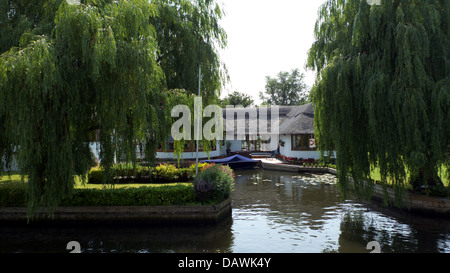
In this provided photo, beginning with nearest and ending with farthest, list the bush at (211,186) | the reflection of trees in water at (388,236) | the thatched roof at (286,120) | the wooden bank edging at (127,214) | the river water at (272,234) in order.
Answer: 1. the reflection of trees in water at (388,236)
2. the river water at (272,234)
3. the wooden bank edging at (127,214)
4. the bush at (211,186)
5. the thatched roof at (286,120)

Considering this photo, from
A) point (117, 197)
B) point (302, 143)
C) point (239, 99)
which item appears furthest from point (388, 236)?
point (239, 99)

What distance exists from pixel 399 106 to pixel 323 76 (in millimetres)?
2812

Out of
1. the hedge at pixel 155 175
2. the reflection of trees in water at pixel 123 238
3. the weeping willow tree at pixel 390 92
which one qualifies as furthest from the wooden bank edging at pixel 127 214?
the weeping willow tree at pixel 390 92

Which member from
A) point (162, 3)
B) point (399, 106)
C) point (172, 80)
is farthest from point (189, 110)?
point (399, 106)

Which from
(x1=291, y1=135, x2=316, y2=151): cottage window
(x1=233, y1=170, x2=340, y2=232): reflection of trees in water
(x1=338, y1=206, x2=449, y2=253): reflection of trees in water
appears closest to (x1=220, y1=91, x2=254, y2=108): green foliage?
(x1=291, y1=135, x2=316, y2=151): cottage window

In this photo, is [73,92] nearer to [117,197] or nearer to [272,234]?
[117,197]

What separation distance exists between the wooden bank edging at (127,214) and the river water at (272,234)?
39cm

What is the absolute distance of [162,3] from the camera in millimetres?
15945

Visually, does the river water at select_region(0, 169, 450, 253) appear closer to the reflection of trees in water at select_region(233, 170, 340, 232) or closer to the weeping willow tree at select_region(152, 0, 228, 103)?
the reflection of trees in water at select_region(233, 170, 340, 232)

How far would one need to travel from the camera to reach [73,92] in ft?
31.2

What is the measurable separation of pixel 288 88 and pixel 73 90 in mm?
60606

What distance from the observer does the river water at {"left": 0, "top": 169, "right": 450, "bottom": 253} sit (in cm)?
959

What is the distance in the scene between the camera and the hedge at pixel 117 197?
1202 centimetres

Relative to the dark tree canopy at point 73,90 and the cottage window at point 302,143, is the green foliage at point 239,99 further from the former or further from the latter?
the dark tree canopy at point 73,90
